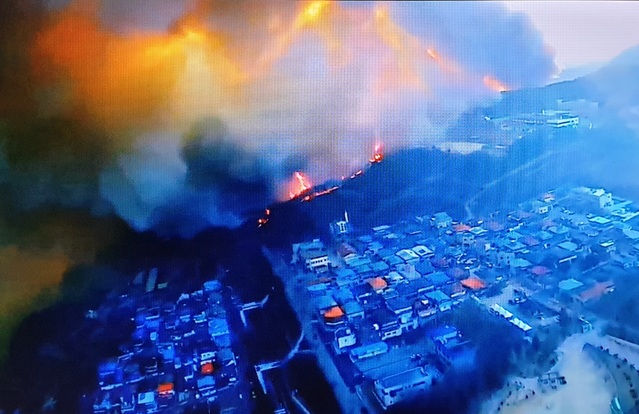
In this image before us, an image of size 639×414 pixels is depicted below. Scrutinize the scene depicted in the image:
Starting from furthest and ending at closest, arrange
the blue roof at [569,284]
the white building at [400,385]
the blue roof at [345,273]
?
the blue roof at [345,273], the blue roof at [569,284], the white building at [400,385]

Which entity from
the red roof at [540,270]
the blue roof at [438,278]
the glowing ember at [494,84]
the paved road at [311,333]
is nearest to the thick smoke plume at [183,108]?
the glowing ember at [494,84]

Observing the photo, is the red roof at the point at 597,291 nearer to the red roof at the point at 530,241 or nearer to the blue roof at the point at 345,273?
the red roof at the point at 530,241

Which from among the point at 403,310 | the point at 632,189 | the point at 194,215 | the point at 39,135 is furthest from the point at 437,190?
the point at 39,135

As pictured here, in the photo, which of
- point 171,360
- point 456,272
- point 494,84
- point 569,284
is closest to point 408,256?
point 456,272

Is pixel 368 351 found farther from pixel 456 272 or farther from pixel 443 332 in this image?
pixel 456 272

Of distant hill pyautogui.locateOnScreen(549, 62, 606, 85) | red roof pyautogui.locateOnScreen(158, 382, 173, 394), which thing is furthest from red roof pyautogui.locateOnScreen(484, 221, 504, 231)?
red roof pyautogui.locateOnScreen(158, 382, 173, 394)

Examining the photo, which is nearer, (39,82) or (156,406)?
(156,406)

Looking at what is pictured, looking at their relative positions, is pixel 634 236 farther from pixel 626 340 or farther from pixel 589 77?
pixel 589 77
